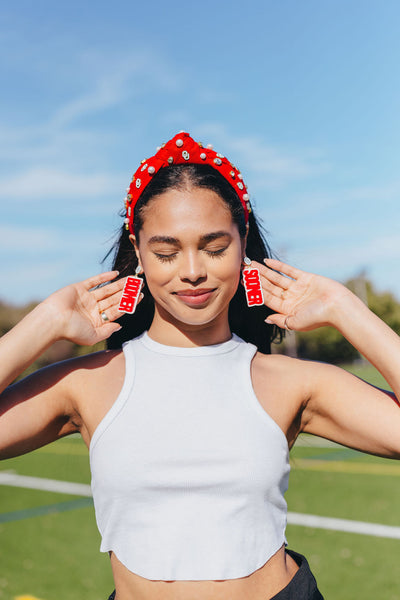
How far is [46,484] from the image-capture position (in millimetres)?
10281

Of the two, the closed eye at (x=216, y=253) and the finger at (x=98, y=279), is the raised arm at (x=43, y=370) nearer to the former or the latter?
the finger at (x=98, y=279)

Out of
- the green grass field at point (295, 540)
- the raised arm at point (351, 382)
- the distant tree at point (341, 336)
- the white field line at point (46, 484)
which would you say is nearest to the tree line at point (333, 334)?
the distant tree at point (341, 336)

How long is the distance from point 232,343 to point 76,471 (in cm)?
922

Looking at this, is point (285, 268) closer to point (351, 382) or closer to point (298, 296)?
point (298, 296)

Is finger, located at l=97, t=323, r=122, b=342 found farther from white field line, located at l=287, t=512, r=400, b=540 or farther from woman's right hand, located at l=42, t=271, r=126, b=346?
white field line, located at l=287, t=512, r=400, b=540

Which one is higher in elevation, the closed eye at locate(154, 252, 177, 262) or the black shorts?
the closed eye at locate(154, 252, 177, 262)

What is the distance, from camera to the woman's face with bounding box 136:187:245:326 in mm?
2350

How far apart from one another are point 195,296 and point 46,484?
28.7 feet

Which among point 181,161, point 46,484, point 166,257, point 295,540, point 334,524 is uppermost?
point 181,161

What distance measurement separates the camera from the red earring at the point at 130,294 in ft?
8.49

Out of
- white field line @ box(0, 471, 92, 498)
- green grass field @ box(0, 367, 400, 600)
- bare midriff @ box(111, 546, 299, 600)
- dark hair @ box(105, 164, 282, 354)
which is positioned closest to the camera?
bare midriff @ box(111, 546, 299, 600)

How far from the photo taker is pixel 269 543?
2268 millimetres

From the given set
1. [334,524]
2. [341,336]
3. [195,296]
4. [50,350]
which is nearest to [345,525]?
[334,524]

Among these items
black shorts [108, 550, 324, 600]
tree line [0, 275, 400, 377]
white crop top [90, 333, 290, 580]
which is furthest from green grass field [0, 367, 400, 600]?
tree line [0, 275, 400, 377]
